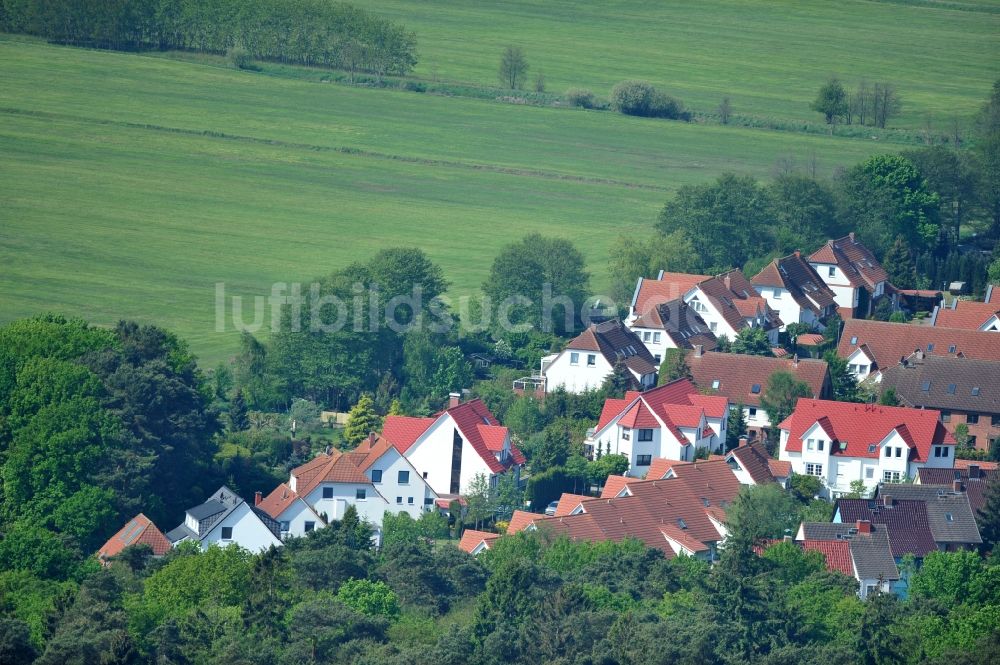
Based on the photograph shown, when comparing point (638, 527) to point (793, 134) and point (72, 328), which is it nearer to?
point (72, 328)

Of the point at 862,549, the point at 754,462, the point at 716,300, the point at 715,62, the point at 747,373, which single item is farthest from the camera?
the point at 715,62

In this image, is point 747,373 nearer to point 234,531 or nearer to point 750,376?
point 750,376

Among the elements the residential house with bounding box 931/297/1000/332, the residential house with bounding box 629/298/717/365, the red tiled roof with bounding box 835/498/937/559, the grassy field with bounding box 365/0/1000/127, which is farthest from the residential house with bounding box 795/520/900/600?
the grassy field with bounding box 365/0/1000/127

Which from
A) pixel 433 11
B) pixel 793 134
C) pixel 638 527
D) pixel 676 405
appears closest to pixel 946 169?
pixel 793 134

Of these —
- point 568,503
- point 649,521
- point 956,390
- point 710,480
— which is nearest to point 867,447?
point 710,480

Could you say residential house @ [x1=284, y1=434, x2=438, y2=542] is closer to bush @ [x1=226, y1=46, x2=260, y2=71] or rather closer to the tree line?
bush @ [x1=226, y1=46, x2=260, y2=71]

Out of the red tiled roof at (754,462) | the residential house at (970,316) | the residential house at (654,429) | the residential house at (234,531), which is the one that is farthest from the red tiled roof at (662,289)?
the residential house at (234,531)
